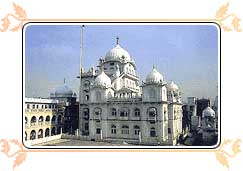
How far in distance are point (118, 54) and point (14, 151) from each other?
0.84 meters

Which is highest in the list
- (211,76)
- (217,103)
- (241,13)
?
(241,13)

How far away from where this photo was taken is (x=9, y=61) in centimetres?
187

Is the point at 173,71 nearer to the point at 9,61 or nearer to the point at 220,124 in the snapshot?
the point at 220,124

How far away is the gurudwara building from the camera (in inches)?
79.0

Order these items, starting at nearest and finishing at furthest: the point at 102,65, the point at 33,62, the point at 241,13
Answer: the point at 241,13
the point at 33,62
the point at 102,65

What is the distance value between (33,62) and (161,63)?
2.52 ft

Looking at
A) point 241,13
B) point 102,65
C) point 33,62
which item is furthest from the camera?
point 102,65

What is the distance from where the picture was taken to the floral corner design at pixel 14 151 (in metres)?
1.88

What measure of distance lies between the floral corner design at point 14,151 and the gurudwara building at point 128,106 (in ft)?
1.24

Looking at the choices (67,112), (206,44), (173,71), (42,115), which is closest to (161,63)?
(173,71)

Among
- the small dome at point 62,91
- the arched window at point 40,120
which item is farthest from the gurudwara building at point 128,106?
the arched window at point 40,120

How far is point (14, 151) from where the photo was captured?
189 cm

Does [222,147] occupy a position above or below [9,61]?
below

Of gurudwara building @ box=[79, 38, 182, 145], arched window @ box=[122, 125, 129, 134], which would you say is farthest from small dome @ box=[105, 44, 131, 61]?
arched window @ box=[122, 125, 129, 134]
